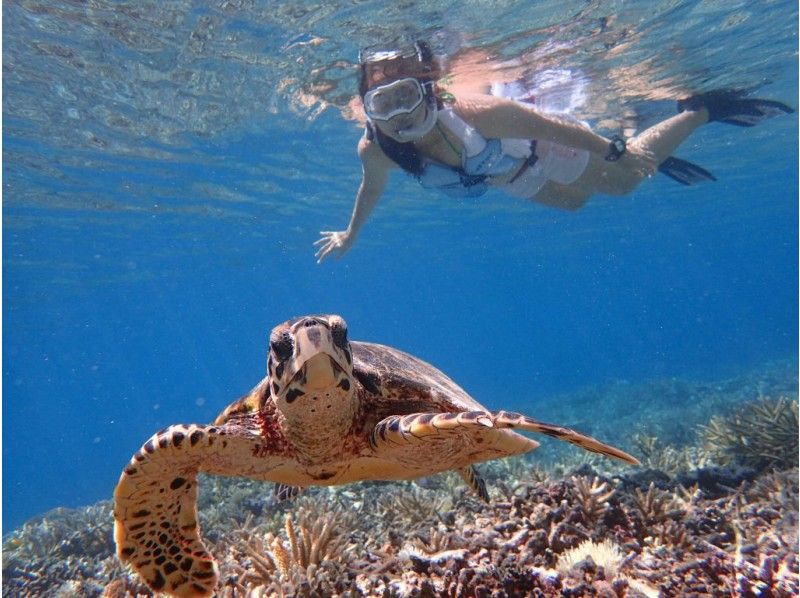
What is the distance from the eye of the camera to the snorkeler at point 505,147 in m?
7.48

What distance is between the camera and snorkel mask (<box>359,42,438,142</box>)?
7512 millimetres

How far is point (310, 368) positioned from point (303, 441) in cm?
77

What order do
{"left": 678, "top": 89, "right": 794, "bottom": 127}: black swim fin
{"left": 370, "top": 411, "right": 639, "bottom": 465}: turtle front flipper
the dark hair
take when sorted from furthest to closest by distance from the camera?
the dark hair < {"left": 678, "top": 89, "right": 794, "bottom": 127}: black swim fin < {"left": 370, "top": 411, "right": 639, "bottom": 465}: turtle front flipper

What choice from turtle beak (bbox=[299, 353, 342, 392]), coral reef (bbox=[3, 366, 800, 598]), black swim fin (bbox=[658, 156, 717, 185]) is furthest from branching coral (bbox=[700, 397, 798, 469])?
→ turtle beak (bbox=[299, 353, 342, 392])

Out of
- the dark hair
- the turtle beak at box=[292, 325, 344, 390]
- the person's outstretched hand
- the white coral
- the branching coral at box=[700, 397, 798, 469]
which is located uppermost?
the dark hair

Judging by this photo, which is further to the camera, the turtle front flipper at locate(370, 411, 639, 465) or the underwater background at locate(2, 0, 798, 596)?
the underwater background at locate(2, 0, 798, 596)

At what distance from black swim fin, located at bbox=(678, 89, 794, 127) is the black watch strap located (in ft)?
8.33

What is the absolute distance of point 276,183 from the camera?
66.2 ft

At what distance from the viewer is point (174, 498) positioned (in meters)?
3.06

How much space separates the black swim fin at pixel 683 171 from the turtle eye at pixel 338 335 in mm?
7801

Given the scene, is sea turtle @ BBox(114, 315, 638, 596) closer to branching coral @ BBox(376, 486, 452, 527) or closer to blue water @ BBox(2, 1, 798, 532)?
branching coral @ BBox(376, 486, 452, 527)

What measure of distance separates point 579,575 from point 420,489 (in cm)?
400

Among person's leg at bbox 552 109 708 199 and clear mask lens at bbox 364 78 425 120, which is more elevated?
clear mask lens at bbox 364 78 425 120

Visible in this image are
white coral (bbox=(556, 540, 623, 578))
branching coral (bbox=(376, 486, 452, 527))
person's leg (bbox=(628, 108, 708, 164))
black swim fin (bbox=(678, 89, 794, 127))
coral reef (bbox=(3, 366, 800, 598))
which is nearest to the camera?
coral reef (bbox=(3, 366, 800, 598))
